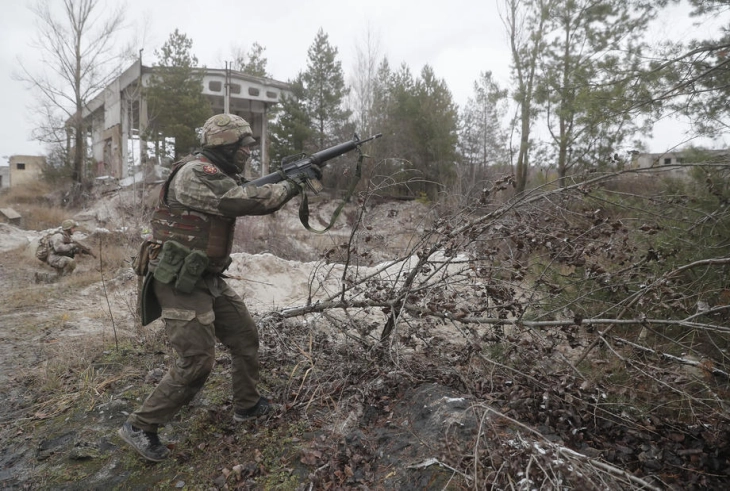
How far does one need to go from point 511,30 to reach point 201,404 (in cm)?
1455

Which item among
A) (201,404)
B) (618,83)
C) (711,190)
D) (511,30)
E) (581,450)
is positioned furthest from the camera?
(511,30)

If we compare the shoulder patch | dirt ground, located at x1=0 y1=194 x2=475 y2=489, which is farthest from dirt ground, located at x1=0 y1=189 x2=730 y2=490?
the shoulder patch

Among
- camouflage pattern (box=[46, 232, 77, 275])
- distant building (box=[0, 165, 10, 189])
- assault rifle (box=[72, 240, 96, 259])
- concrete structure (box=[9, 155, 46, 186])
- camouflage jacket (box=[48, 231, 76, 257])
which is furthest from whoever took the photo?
distant building (box=[0, 165, 10, 189])

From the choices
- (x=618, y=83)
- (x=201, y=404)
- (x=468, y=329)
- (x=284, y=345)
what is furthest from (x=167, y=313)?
(x=618, y=83)

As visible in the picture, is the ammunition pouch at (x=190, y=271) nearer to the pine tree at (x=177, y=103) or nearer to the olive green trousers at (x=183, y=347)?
the olive green trousers at (x=183, y=347)

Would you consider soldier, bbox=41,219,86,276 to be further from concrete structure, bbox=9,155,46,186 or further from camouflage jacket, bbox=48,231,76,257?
concrete structure, bbox=9,155,46,186

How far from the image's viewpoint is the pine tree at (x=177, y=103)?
694 inches

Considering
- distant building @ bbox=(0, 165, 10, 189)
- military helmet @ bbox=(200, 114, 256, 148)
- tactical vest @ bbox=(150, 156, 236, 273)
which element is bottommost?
tactical vest @ bbox=(150, 156, 236, 273)

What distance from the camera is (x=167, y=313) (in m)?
2.68

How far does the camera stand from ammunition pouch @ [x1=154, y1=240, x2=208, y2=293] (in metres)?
2.63

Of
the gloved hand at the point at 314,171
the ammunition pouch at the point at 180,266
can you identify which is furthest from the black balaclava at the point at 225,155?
the ammunition pouch at the point at 180,266

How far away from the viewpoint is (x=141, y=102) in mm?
18344

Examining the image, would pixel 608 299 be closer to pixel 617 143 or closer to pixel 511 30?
pixel 617 143

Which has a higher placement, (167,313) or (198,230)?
(198,230)
